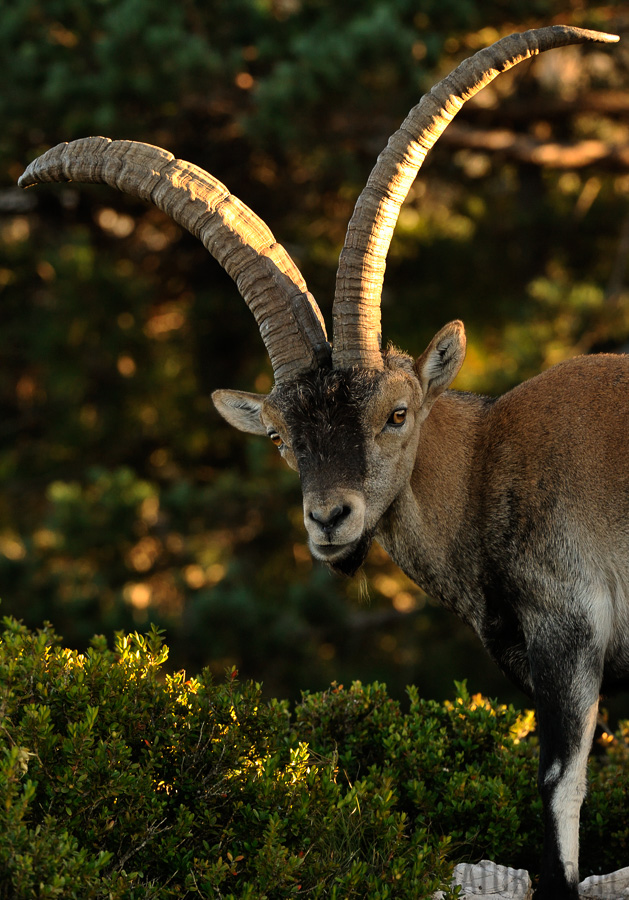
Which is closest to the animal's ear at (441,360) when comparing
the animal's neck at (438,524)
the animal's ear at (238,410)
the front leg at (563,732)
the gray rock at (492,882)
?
the animal's neck at (438,524)

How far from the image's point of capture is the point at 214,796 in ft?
16.1

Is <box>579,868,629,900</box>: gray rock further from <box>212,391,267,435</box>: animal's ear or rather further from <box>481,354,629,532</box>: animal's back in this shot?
<box>212,391,267,435</box>: animal's ear

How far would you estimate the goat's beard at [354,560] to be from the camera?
545cm

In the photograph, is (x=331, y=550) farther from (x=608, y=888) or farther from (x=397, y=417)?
(x=608, y=888)

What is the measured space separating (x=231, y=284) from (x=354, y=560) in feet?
41.7

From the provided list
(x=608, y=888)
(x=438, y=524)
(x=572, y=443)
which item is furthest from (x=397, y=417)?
(x=608, y=888)

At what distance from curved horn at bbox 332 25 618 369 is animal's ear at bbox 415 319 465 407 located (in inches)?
14.1

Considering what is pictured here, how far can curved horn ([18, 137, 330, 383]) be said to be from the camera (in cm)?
591

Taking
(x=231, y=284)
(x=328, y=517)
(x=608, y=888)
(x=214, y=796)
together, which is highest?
(x=231, y=284)

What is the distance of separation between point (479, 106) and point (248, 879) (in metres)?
13.5

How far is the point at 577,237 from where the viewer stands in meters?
17.2

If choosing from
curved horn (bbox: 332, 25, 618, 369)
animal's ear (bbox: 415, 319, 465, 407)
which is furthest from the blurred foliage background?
curved horn (bbox: 332, 25, 618, 369)

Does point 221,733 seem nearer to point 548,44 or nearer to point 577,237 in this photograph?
point 548,44

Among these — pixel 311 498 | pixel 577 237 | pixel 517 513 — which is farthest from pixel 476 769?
pixel 577 237
